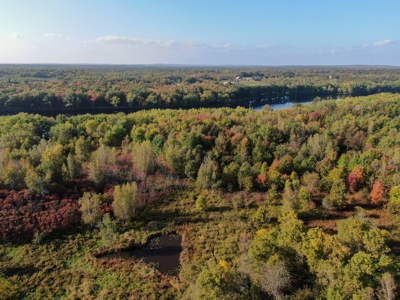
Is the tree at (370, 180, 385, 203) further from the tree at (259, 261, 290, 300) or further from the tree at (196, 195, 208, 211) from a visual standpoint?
the tree at (259, 261, 290, 300)

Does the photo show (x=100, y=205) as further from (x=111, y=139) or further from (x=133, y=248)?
(x=111, y=139)

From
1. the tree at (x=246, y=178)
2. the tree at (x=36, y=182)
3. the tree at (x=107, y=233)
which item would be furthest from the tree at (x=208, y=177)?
the tree at (x=36, y=182)

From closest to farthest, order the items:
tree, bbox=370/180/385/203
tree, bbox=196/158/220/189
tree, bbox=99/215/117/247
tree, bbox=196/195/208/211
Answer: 1. tree, bbox=99/215/117/247
2. tree, bbox=196/195/208/211
3. tree, bbox=370/180/385/203
4. tree, bbox=196/158/220/189

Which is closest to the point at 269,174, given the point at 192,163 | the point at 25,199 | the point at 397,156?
the point at 192,163

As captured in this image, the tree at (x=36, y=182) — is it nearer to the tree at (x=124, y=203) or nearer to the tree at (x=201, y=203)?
the tree at (x=124, y=203)

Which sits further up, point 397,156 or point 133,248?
point 397,156

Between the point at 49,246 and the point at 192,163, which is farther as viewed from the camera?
the point at 192,163

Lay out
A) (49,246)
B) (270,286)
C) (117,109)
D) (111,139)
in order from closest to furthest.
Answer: (270,286), (49,246), (111,139), (117,109)

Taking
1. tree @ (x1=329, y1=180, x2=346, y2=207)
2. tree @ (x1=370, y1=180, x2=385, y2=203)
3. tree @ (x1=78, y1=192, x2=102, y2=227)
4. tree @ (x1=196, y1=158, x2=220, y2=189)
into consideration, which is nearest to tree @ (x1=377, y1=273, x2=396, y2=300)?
tree @ (x1=329, y1=180, x2=346, y2=207)
